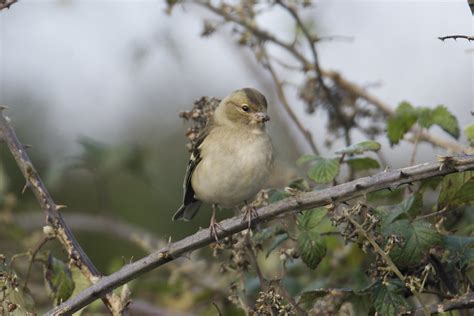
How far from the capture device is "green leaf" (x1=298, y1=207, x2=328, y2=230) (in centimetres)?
324

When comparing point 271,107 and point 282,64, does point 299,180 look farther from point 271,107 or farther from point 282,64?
point 271,107

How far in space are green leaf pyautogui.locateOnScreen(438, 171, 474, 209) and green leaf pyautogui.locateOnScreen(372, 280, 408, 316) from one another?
1.43 feet

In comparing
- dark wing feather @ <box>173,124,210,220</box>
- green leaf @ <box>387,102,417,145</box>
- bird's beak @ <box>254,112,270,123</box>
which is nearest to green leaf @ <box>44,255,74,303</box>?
dark wing feather @ <box>173,124,210,220</box>

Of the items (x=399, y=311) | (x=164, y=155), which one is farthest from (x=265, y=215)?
(x=164, y=155)

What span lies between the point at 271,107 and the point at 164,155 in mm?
2780

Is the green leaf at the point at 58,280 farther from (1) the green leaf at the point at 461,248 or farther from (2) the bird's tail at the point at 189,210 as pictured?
(1) the green leaf at the point at 461,248

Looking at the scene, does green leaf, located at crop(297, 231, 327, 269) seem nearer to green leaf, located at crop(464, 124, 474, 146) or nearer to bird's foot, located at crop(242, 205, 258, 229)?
bird's foot, located at crop(242, 205, 258, 229)

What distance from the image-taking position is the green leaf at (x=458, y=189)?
3121 mm

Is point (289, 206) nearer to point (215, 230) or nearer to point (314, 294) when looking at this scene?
point (215, 230)

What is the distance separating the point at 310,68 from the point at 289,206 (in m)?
2.48

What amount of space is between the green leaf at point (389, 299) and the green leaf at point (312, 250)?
0.30m

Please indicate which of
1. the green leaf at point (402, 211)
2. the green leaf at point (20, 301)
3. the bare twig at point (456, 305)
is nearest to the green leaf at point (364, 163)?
the green leaf at point (402, 211)

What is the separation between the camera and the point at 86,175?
798 centimetres

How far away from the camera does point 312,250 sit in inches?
127
